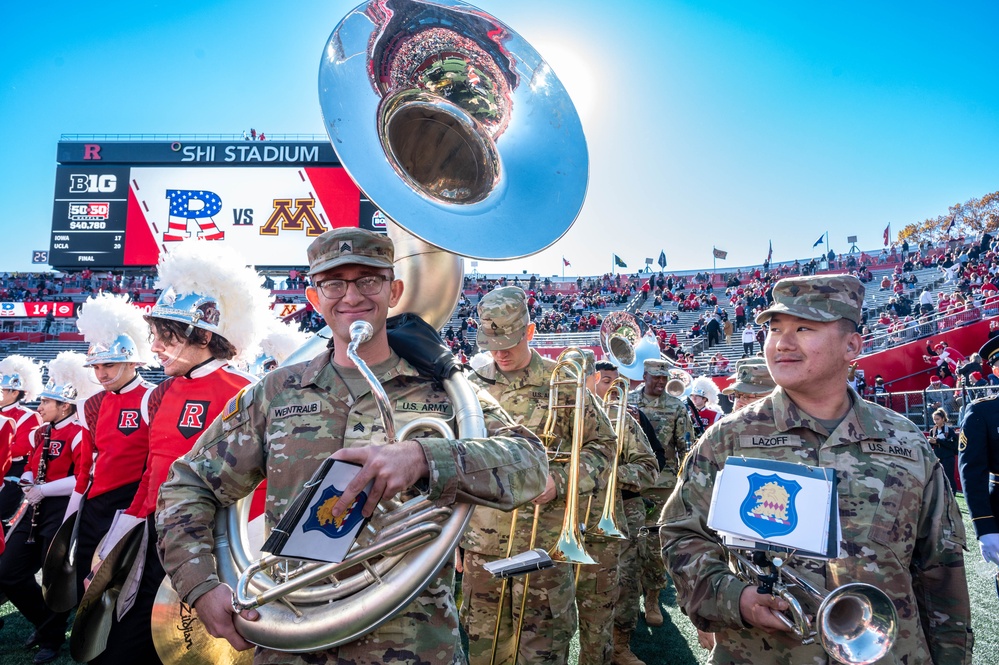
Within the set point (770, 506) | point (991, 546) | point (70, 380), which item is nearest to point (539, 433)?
point (770, 506)

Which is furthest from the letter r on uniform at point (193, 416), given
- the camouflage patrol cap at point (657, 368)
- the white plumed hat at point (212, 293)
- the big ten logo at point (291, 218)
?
the big ten logo at point (291, 218)

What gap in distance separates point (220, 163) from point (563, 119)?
2989 centimetres

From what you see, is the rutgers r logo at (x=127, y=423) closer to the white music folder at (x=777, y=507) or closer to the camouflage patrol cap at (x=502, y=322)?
the camouflage patrol cap at (x=502, y=322)

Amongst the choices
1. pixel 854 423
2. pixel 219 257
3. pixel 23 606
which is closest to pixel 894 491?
pixel 854 423

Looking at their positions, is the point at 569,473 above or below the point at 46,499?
above

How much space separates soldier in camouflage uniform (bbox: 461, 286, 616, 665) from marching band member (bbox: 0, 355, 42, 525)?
5.74m

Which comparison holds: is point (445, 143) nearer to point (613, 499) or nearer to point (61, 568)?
point (613, 499)

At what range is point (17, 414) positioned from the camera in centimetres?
780

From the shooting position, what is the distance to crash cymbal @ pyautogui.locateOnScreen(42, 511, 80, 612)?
14.6 feet

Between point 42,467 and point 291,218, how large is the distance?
24.8 m

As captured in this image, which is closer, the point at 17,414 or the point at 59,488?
the point at 59,488

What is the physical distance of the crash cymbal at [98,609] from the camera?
290cm

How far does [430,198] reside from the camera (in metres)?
2.99

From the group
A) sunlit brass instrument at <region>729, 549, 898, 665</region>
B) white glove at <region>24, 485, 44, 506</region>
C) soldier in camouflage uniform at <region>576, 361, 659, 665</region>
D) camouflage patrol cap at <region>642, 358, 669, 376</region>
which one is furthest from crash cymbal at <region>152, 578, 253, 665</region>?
camouflage patrol cap at <region>642, 358, 669, 376</region>
